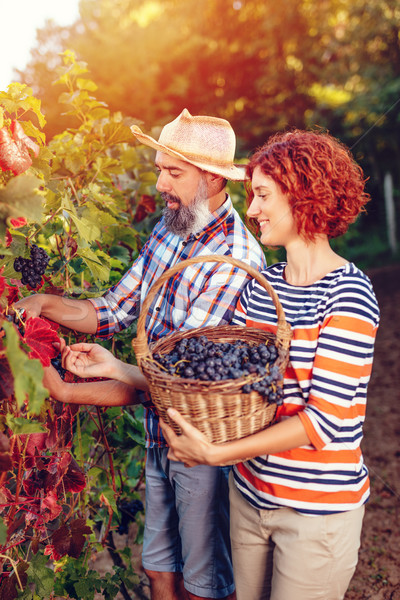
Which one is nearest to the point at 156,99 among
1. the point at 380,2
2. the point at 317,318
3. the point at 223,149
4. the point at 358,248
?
the point at 380,2

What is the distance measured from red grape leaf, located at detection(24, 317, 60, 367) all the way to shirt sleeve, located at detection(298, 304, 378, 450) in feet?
2.44

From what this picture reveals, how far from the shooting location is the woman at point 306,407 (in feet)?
5.10

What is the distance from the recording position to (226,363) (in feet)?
5.06

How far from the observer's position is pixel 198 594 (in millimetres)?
2240

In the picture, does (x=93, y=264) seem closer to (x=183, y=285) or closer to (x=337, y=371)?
(x=183, y=285)

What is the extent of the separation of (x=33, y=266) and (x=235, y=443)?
2.69 feet

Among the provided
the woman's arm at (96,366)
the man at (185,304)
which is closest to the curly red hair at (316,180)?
the man at (185,304)

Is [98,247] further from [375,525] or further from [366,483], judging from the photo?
[375,525]

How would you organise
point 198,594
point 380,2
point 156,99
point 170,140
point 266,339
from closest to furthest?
1. point 266,339
2. point 198,594
3. point 170,140
4. point 380,2
5. point 156,99

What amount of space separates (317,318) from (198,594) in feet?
4.40

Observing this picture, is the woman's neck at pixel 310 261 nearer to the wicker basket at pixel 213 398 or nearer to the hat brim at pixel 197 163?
the wicker basket at pixel 213 398

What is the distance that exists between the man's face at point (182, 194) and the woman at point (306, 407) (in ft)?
1.59

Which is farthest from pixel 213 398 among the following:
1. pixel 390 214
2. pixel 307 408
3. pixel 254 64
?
pixel 254 64

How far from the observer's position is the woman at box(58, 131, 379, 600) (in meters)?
1.56
